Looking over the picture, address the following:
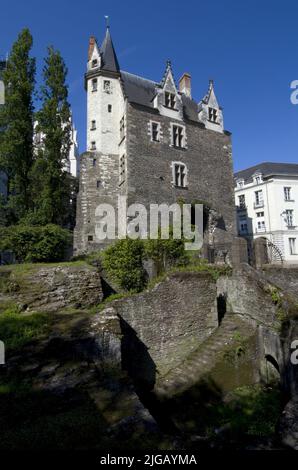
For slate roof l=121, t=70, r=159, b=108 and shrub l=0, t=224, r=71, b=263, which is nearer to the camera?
shrub l=0, t=224, r=71, b=263

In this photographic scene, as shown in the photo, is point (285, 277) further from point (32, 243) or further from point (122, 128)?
point (122, 128)

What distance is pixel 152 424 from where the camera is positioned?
17.0 feet

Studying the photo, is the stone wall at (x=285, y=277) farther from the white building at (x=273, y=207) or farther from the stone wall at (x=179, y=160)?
the white building at (x=273, y=207)

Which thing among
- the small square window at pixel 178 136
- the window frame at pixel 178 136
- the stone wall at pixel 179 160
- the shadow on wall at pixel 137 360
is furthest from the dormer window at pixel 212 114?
→ the shadow on wall at pixel 137 360

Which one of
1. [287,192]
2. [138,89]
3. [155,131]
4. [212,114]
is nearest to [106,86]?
[138,89]

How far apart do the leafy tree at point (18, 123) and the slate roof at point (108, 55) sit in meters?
6.00

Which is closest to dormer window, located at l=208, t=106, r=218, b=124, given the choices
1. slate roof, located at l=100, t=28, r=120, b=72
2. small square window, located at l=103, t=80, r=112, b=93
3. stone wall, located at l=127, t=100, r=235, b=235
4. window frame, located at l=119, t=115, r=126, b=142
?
stone wall, located at l=127, t=100, r=235, b=235

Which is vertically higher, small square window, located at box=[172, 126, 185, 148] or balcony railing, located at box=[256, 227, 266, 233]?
small square window, located at box=[172, 126, 185, 148]

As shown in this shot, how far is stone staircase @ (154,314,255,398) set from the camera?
35.3 feet

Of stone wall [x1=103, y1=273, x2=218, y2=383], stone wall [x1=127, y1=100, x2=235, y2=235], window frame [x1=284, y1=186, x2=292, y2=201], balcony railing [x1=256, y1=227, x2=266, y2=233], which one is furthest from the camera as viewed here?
balcony railing [x1=256, y1=227, x2=266, y2=233]

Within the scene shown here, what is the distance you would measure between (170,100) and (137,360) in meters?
20.1

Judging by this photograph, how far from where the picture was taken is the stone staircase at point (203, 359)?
10.8 metres

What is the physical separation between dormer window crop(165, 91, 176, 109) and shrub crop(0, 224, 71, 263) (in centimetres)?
1471

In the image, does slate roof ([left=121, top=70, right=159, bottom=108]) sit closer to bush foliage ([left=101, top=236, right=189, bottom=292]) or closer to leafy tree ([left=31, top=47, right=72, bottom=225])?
leafy tree ([left=31, top=47, right=72, bottom=225])
